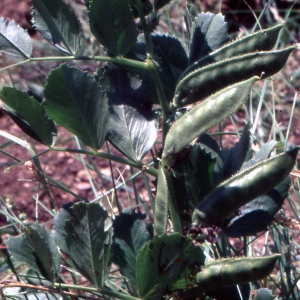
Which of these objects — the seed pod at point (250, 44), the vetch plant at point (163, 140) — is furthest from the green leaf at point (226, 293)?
the seed pod at point (250, 44)

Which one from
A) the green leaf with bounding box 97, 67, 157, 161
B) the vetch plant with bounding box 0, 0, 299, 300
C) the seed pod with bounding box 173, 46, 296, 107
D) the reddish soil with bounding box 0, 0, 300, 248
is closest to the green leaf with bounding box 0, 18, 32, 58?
the vetch plant with bounding box 0, 0, 299, 300

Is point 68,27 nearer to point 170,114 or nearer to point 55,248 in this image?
point 170,114

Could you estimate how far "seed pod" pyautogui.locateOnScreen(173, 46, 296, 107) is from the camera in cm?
62

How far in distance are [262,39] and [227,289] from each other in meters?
0.35

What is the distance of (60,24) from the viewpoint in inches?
27.8

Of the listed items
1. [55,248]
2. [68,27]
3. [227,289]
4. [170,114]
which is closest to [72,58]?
[68,27]

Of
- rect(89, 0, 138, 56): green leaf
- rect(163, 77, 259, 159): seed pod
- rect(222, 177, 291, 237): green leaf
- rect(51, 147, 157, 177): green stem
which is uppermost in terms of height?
rect(89, 0, 138, 56): green leaf

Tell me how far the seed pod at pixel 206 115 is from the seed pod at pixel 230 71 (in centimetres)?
3

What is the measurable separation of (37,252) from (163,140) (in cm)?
23

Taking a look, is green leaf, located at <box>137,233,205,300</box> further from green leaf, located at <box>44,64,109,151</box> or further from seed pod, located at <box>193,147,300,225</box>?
green leaf, located at <box>44,64,109,151</box>

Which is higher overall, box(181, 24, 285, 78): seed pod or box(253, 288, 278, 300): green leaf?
box(181, 24, 285, 78): seed pod

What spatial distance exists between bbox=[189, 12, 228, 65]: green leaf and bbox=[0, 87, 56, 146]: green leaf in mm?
226

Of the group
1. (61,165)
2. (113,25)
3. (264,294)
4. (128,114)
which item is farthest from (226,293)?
(61,165)

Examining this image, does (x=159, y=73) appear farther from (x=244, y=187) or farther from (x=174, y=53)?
(x=244, y=187)
